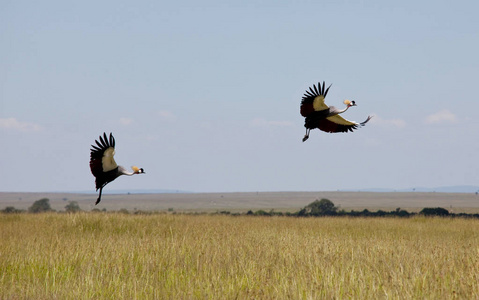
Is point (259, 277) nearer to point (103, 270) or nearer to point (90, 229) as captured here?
point (103, 270)

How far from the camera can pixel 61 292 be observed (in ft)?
21.6

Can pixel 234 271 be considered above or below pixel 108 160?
below

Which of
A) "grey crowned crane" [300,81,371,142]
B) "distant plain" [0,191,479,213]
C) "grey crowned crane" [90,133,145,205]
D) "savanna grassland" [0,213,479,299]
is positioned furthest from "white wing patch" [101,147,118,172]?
"distant plain" [0,191,479,213]

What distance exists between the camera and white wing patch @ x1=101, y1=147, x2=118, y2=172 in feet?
28.2

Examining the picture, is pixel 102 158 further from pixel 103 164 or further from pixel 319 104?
pixel 319 104

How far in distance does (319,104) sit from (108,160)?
141 inches

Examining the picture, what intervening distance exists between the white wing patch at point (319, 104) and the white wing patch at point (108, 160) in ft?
11.2

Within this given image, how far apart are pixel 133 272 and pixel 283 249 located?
315 cm

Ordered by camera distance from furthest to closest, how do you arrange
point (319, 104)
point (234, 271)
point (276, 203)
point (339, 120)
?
1. point (276, 203)
2. point (339, 120)
3. point (319, 104)
4. point (234, 271)

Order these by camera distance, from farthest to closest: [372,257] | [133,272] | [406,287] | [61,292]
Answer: [372,257]
[133,272]
[61,292]
[406,287]

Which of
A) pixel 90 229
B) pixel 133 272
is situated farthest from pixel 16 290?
pixel 90 229

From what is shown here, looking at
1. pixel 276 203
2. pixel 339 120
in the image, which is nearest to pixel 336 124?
pixel 339 120

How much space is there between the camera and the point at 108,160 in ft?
28.3

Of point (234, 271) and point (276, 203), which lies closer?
point (234, 271)
